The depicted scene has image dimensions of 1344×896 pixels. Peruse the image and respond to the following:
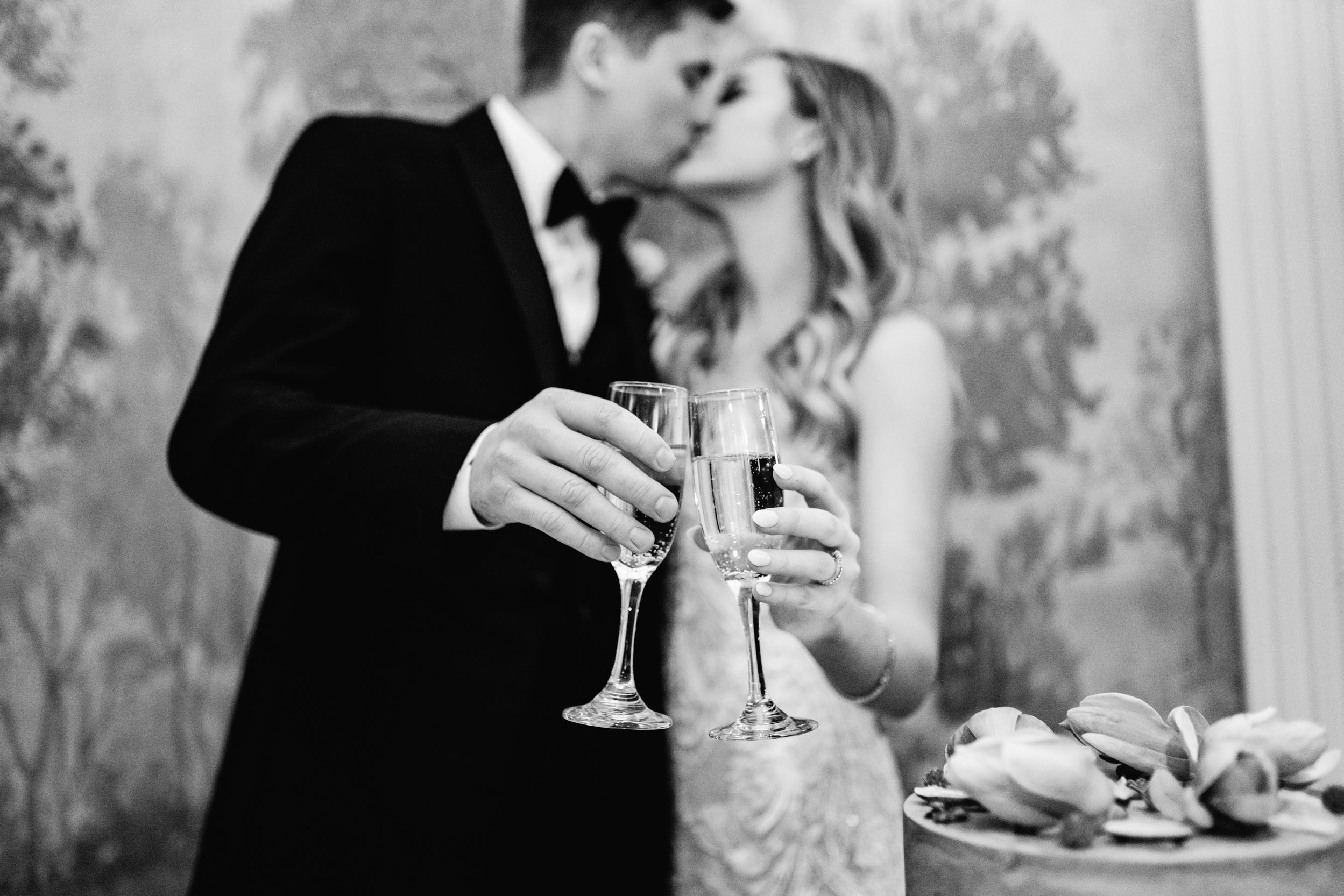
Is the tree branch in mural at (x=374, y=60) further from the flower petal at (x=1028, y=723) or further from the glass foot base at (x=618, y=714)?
the flower petal at (x=1028, y=723)

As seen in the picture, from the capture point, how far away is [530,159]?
2.36m

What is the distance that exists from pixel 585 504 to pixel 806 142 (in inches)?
68.7

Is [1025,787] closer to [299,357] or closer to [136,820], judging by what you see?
[299,357]

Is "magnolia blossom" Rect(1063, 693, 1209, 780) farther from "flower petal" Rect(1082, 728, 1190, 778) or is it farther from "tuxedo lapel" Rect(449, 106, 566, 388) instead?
"tuxedo lapel" Rect(449, 106, 566, 388)

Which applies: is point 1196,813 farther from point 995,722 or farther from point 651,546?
point 651,546

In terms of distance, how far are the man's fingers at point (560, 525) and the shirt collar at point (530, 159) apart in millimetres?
1228

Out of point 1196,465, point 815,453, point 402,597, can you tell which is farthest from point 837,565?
point 1196,465

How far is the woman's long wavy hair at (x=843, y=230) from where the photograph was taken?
8.23ft

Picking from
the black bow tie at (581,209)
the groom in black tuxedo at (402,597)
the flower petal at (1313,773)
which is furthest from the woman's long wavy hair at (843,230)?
the flower petal at (1313,773)

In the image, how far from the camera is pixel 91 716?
247cm

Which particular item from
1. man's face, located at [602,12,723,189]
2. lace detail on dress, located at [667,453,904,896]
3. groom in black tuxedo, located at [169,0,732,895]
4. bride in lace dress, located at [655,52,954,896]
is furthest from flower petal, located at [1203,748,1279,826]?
man's face, located at [602,12,723,189]

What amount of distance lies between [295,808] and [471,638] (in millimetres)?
428

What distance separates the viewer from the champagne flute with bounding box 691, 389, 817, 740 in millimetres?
1217

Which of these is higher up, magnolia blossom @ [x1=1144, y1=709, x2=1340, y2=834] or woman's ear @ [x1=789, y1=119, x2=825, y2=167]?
woman's ear @ [x1=789, y1=119, x2=825, y2=167]
